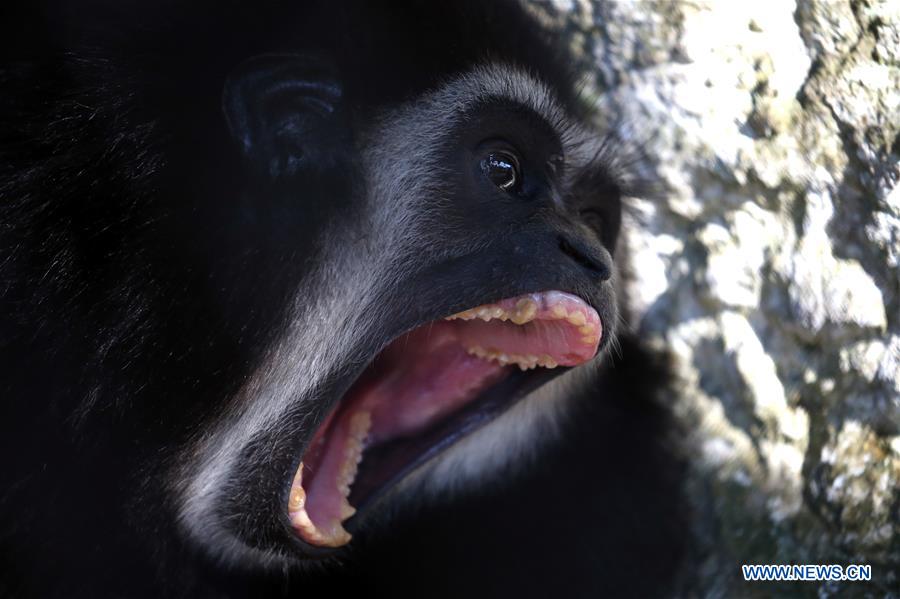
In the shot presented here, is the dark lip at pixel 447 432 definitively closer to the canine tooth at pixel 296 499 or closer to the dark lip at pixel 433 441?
the dark lip at pixel 433 441

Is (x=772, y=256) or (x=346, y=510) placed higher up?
(x=772, y=256)

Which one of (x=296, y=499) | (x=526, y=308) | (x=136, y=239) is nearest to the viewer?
(x=136, y=239)

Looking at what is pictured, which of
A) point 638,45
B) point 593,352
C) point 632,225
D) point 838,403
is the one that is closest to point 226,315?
point 593,352

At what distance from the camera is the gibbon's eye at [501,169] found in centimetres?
193

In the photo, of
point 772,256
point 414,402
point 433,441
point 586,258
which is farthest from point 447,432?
point 772,256

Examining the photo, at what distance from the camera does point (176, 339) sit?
1.79m

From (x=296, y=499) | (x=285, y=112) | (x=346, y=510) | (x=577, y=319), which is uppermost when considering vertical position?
(x=285, y=112)

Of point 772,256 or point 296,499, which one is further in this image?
point 772,256

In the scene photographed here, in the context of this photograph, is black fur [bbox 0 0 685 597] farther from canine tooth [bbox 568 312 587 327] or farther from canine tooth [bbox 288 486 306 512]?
canine tooth [bbox 568 312 587 327]

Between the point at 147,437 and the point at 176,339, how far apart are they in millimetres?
192

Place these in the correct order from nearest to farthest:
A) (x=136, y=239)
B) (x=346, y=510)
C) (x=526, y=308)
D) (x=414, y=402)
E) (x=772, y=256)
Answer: (x=136, y=239)
(x=526, y=308)
(x=346, y=510)
(x=414, y=402)
(x=772, y=256)

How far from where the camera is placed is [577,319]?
1.95 meters

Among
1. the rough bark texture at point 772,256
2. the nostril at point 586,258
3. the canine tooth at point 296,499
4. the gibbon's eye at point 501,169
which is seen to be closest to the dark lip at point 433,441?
the canine tooth at point 296,499

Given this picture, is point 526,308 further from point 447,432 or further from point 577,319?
point 447,432
